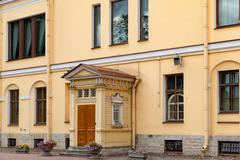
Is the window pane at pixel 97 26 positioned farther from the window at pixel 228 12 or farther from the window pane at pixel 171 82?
the window at pixel 228 12

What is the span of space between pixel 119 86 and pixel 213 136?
5581 millimetres

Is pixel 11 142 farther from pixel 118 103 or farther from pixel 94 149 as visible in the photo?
pixel 94 149

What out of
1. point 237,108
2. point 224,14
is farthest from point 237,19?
point 237,108

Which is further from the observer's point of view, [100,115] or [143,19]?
[143,19]

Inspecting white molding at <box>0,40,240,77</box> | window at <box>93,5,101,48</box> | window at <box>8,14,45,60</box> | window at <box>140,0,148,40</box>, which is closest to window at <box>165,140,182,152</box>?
white molding at <box>0,40,240,77</box>

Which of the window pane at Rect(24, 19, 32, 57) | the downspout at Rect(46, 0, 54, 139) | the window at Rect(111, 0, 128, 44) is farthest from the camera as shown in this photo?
the window pane at Rect(24, 19, 32, 57)

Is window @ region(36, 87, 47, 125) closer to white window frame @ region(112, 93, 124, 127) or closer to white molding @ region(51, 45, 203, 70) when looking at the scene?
white molding @ region(51, 45, 203, 70)

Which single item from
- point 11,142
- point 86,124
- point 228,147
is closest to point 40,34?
point 11,142

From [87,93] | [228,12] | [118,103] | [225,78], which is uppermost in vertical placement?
[228,12]

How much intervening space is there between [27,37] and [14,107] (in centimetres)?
464

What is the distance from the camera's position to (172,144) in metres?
24.8

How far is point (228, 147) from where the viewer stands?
22641 millimetres

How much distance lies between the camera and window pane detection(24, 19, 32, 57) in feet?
110

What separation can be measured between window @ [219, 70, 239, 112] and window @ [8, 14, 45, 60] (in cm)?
1303
